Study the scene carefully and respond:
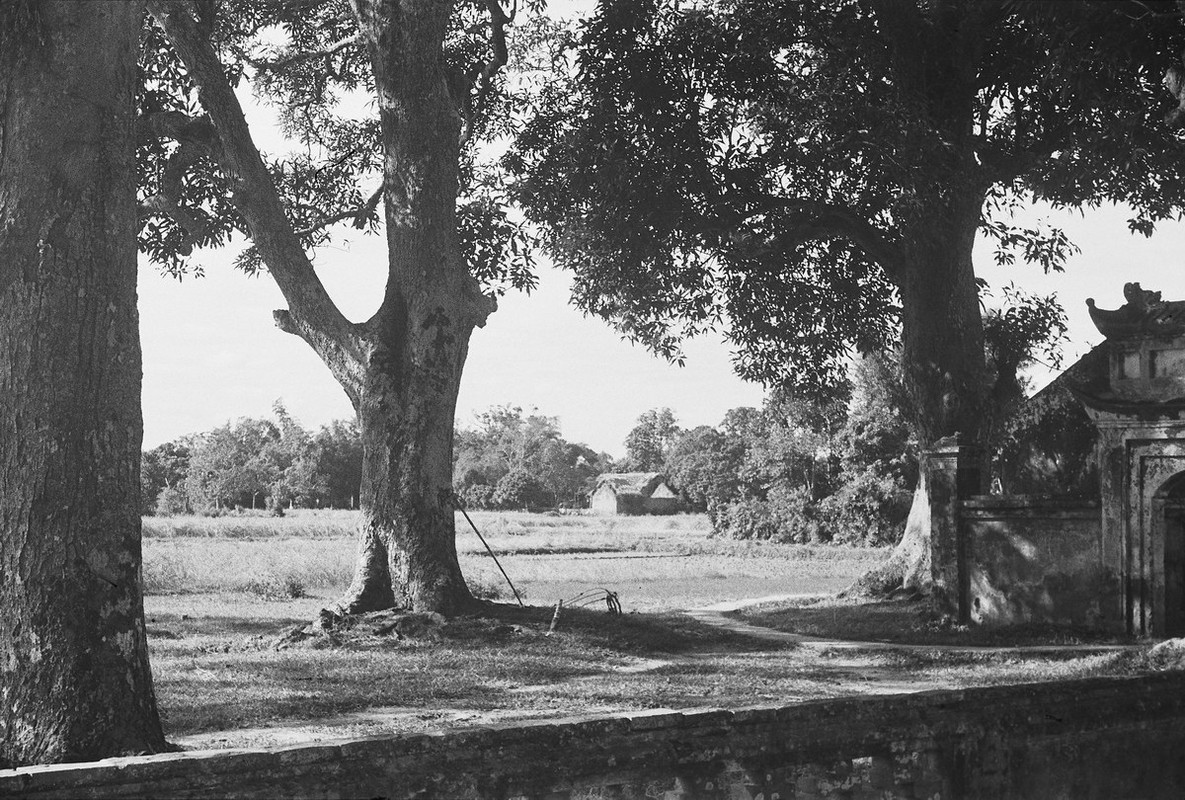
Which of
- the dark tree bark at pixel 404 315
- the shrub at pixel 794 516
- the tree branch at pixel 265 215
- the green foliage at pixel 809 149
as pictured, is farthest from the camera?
the shrub at pixel 794 516

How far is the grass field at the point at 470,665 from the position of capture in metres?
11.6

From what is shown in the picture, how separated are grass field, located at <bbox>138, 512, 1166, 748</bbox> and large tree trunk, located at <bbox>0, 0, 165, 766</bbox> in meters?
1.69

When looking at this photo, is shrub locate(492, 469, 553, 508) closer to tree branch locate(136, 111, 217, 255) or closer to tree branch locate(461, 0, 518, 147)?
tree branch locate(461, 0, 518, 147)

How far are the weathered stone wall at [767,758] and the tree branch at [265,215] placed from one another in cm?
1321

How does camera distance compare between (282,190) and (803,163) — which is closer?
(803,163)

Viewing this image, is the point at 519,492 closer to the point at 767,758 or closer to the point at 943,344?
the point at 943,344

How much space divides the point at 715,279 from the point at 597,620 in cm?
953

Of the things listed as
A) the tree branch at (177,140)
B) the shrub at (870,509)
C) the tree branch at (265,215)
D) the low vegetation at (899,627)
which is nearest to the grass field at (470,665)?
the low vegetation at (899,627)

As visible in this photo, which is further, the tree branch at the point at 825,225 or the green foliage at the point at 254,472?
the green foliage at the point at 254,472

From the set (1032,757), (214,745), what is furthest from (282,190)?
(1032,757)

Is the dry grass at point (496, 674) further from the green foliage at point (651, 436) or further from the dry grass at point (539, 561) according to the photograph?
the green foliage at point (651, 436)

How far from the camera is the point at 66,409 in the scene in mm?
8547

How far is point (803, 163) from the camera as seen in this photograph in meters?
22.7

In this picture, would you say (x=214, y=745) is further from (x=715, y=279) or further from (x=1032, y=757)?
(x=715, y=279)
